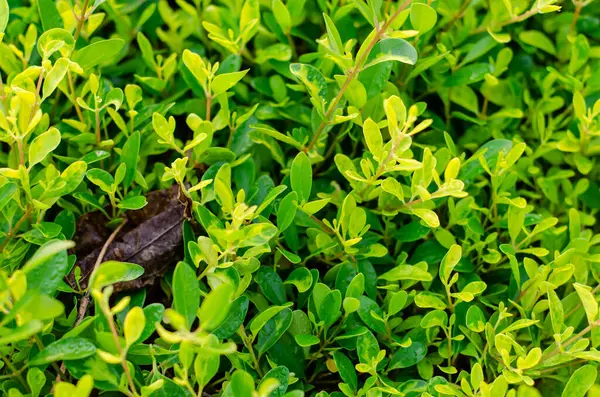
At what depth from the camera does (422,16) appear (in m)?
1.31

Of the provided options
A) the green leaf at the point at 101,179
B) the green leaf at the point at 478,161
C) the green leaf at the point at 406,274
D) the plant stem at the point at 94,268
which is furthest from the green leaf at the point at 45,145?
the green leaf at the point at 478,161

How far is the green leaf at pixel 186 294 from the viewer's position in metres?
1.00

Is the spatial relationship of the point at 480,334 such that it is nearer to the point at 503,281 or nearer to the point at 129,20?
the point at 503,281

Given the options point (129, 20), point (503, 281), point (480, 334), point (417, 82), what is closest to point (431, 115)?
point (417, 82)

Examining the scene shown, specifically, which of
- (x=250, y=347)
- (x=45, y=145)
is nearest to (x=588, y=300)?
(x=250, y=347)

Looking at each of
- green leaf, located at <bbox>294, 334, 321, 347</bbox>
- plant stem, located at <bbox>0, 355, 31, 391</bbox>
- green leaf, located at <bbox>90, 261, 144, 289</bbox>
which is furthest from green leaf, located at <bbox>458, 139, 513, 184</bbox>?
plant stem, located at <bbox>0, 355, 31, 391</bbox>

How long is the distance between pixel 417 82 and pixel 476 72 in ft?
0.52

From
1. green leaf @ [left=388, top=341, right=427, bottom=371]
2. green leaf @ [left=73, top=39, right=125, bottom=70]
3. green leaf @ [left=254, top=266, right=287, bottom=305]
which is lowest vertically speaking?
green leaf @ [left=388, top=341, right=427, bottom=371]

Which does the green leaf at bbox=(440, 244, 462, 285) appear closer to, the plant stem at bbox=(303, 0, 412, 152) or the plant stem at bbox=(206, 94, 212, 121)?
the plant stem at bbox=(303, 0, 412, 152)

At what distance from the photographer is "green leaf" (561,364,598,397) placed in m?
1.12

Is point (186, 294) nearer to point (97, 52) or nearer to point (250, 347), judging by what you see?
point (250, 347)

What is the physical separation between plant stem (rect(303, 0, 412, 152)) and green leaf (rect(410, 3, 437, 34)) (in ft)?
0.35

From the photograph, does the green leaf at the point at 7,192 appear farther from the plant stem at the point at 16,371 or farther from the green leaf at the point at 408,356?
the green leaf at the point at 408,356

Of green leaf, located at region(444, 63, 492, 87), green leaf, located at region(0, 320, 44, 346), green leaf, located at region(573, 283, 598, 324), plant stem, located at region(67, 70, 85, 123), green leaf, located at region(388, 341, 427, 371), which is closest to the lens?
green leaf, located at region(0, 320, 44, 346)
